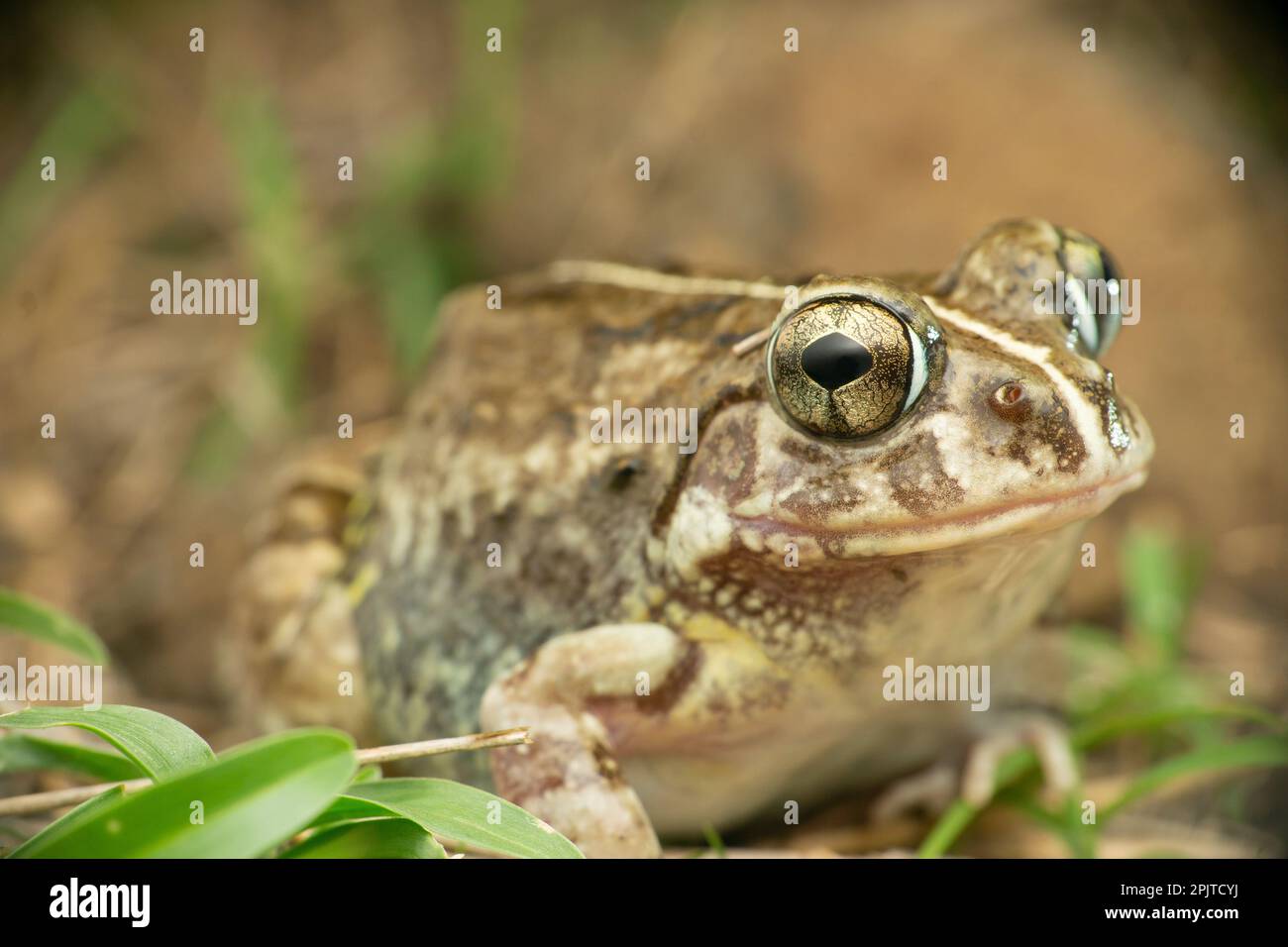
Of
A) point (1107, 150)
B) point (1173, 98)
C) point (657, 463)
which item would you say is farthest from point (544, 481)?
point (1173, 98)

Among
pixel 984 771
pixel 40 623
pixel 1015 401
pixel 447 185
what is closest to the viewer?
pixel 1015 401

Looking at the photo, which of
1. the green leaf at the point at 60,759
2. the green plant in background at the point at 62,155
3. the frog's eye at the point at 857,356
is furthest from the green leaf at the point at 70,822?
the green plant in background at the point at 62,155

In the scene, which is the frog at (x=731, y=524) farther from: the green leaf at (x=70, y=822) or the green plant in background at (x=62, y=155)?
the green plant in background at (x=62, y=155)

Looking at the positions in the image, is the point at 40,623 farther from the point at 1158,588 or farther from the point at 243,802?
the point at 1158,588

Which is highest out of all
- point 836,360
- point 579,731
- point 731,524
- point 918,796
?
point 836,360

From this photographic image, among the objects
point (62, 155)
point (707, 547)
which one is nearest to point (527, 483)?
point (707, 547)

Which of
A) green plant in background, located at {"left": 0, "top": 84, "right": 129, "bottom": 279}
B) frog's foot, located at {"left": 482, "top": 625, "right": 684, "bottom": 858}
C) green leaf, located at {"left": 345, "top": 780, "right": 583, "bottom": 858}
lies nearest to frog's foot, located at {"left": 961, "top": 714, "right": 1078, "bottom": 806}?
frog's foot, located at {"left": 482, "top": 625, "right": 684, "bottom": 858}
